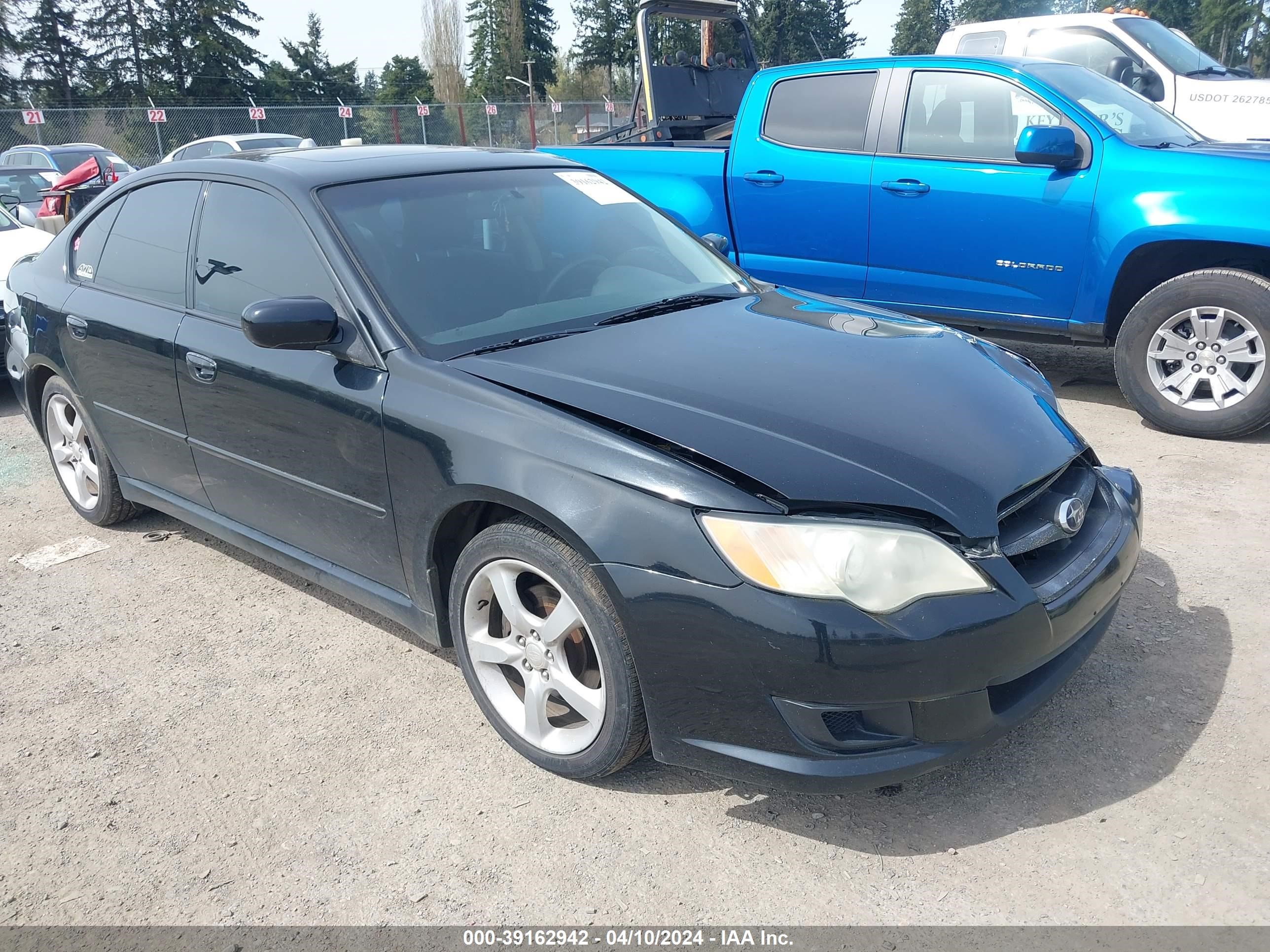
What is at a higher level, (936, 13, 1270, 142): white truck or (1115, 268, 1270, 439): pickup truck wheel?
(936, 13, 1270, 142): white truck

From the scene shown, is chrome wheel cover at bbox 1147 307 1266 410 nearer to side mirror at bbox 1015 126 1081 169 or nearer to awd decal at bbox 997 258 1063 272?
awd decal at bbox 997 258 1063 272

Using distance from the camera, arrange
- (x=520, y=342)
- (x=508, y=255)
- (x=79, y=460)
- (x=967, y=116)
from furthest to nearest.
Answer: (x=967, y=116)
(x=79, y=460)
(x=508, y=255)
(x=520, y=342)

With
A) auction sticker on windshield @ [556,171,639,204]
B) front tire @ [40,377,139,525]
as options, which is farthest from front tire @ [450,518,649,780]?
front tire @ [40,377,139,525]

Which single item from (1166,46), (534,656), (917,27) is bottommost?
(534,656)

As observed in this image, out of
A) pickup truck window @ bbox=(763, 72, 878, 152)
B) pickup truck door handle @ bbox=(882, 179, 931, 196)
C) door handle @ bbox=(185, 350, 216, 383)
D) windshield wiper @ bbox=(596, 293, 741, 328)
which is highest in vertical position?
pickup truck window @ bbox=(763, 72, 878, 152)

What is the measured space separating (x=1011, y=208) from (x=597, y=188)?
2.62 meters

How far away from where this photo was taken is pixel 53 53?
140 ft

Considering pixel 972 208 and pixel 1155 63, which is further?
pixel 1155 63

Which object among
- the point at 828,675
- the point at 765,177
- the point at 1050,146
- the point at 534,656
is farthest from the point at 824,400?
the point at 765,177

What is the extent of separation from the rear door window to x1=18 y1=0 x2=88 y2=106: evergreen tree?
45.0 m

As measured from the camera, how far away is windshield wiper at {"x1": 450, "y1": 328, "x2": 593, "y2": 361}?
2.90m

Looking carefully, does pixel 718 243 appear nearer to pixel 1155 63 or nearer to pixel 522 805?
pixel 522 805

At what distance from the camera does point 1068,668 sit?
2541mm

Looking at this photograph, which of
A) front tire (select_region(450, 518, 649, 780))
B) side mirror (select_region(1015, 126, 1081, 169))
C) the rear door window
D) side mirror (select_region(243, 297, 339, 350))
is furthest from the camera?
side mirror (select_region(1015, 126, 1081, 169))
